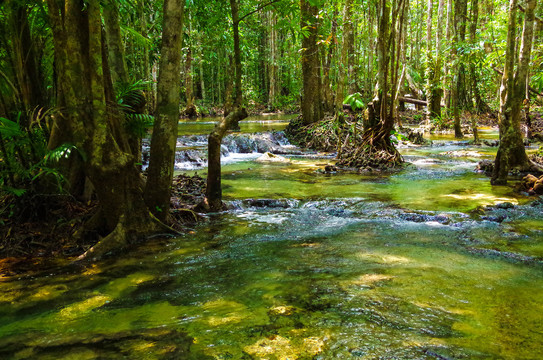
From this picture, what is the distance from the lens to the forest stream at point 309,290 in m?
2.71

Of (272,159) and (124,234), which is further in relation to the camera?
(272,159)

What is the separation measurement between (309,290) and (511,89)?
6792 mm

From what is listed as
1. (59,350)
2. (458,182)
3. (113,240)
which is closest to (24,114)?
(113,240)

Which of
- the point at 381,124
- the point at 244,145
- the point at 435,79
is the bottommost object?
the point at 244,145

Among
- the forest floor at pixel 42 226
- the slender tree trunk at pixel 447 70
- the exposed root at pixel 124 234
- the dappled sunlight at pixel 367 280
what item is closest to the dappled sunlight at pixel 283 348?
the dappled sunlight at pixel 367 280

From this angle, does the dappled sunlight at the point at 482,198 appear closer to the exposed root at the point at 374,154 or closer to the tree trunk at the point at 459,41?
the exposed root at the point at 374,154

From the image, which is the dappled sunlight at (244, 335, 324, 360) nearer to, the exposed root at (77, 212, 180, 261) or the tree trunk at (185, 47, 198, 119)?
the exposed root at (77, 212, 180, 261)

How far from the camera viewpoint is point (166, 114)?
543 cm

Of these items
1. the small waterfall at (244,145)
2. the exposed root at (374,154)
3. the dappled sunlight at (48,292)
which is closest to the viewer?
the dappled sunlight at (48,292)

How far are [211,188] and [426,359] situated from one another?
16.0 ft

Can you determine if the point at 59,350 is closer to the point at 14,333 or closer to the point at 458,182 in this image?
the point at 14,333

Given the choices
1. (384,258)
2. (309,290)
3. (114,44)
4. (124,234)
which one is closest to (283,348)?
(309,290)

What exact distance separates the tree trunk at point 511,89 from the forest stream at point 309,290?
1134mm

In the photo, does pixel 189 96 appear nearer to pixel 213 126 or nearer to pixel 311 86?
pixel 213 126
